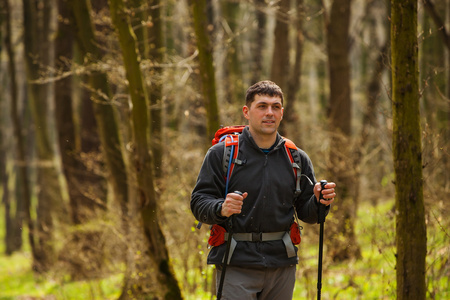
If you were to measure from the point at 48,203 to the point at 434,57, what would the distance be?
12542 mm

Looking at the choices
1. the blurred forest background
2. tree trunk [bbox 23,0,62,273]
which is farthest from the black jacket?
tree trunk [bbox 23,0,62,273]

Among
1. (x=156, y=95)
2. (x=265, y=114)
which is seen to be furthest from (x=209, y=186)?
(x=156, y=95)

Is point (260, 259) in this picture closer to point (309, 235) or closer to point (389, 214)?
point (389, 214)

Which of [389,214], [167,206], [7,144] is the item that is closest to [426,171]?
Result: [389,214]

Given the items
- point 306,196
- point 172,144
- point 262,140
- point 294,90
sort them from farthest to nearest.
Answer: point 294,90 < point 172,144 < point 306,196 < point 262,140

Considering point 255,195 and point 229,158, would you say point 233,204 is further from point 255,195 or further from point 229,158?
point 229,158

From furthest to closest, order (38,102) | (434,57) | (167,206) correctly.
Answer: (38,102) → (434,57) → (167,206)

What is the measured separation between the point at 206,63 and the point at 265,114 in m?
2.77

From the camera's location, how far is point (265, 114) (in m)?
4.16

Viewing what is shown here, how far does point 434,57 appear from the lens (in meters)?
14.4

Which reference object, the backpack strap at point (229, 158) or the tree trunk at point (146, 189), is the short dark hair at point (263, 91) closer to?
the backpack strap at point (229, 158)

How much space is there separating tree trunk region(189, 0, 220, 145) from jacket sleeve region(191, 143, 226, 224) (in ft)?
8.97

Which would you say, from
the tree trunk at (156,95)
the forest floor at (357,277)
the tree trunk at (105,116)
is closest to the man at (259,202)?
the forest floor at (357,277)

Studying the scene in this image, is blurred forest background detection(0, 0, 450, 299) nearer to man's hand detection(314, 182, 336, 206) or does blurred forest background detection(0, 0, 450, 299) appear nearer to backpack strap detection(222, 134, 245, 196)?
man's hand detection(314, 182, 336, 206)
